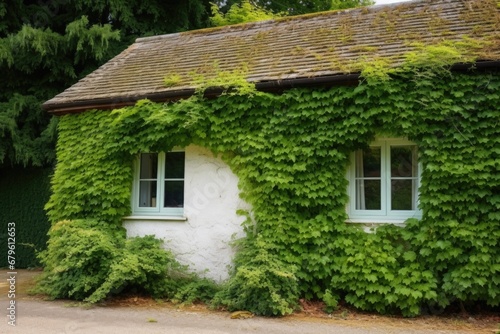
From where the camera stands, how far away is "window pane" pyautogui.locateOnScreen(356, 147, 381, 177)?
727 centimetres

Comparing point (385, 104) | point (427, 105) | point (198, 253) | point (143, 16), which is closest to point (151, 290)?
point (198, 253)

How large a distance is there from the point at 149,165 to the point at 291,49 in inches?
146

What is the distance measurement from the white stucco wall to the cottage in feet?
0.06

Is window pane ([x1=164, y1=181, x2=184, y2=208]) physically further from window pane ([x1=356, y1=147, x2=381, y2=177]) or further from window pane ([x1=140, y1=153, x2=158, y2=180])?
window pane ([x1=356, y1=147, x2=381, y2=177])

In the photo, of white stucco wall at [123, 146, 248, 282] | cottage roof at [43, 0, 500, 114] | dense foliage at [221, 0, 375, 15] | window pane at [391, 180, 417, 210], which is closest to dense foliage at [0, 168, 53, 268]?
cottage roof at [43, 0, 500, 114]

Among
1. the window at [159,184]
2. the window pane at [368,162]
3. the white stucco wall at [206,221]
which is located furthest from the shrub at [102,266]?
the window pane at [368,162]

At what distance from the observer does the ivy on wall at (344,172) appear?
20.5ft

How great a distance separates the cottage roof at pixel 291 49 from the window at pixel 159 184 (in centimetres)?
119

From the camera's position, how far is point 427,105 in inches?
258

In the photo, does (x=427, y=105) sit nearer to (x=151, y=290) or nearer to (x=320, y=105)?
(x=320, y=105)

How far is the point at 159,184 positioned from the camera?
8.42 m

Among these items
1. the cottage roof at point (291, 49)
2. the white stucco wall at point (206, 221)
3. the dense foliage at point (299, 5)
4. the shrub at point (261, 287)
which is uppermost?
the dense foliage at point (299, 5)

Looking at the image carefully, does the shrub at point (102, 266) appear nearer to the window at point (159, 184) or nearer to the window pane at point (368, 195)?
the window at point (159, 184)

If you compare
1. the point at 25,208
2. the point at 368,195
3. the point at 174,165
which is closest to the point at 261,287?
the point at 368,195
